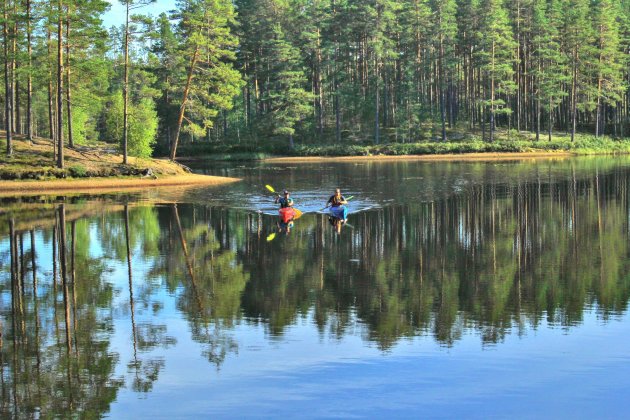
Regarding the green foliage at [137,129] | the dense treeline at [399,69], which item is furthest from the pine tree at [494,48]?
the green foliage at [137,129]

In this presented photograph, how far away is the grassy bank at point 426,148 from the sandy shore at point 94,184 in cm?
3366

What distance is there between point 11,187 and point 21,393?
118 feet

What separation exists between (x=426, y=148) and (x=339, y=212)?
55.0 m

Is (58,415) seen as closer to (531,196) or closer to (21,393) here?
(21,393)

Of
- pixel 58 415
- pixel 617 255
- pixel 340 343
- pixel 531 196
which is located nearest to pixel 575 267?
pixel 617 255

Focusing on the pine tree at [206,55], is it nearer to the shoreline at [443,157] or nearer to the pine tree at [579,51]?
the shoreline at [443,157]

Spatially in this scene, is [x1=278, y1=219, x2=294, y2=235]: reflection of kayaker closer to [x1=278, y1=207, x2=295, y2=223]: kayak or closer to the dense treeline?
[x1=278, y1=207, x2=295, y2=223]: kayak

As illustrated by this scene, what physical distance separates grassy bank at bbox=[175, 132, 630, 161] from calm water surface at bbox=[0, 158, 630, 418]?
179 feet

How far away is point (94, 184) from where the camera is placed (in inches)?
1829

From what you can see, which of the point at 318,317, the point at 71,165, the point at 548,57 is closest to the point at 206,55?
the point at 71,165

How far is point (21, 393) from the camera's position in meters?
10.7

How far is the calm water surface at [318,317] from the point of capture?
34.6 feet

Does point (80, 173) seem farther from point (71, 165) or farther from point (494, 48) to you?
point (494, 48)

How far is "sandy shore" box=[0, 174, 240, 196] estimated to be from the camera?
43.9 m
